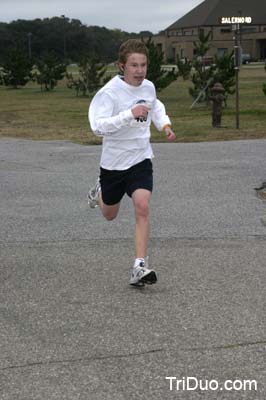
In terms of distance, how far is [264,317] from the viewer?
172 inches

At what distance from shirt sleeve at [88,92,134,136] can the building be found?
11017 centimetres

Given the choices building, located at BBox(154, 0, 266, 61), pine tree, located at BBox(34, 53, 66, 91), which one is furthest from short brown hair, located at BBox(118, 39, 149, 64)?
building, located at BBox(154, 0, 266, 61)

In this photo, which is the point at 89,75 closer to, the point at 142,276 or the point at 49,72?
the point at 49,72

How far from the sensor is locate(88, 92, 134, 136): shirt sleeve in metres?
4.88

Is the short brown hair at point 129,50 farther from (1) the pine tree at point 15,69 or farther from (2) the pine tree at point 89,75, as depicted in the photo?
(1) the pine tree at point 15,69

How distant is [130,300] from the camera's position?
15.6ft

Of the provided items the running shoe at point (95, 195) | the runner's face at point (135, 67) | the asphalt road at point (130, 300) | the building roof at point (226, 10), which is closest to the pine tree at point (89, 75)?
the asphalt road at point (130, 300)

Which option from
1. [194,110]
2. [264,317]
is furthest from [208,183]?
[194,110]

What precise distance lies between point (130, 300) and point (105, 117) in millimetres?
1295

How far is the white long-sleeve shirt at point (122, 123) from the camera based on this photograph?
5.00 meters

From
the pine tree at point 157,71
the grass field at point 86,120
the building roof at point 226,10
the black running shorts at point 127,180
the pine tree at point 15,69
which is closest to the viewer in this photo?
the black running shorts at point 127,180

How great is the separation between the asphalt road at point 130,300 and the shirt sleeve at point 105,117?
44.1 inches

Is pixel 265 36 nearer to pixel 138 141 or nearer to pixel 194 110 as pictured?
pixel 194 110

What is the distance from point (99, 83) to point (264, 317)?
34.5m
